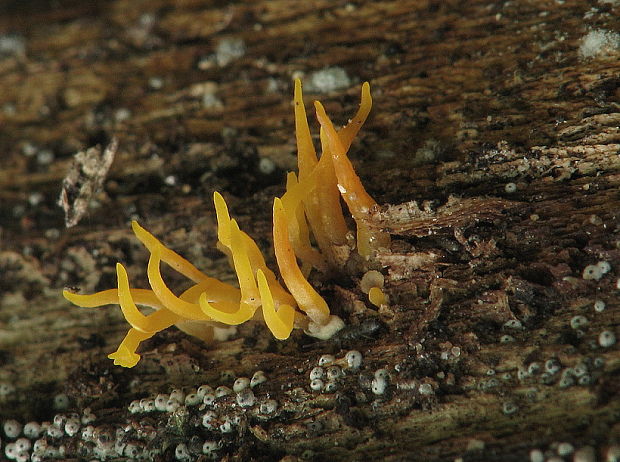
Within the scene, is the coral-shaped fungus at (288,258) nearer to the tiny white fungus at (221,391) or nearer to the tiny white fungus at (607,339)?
the tiny white fungus at (221,391)

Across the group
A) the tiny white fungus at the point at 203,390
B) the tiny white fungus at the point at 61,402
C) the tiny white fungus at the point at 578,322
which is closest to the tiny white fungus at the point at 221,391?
the tiny white fungus at the point at 203,390

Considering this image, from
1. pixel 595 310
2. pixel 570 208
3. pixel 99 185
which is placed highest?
pixel 99 185

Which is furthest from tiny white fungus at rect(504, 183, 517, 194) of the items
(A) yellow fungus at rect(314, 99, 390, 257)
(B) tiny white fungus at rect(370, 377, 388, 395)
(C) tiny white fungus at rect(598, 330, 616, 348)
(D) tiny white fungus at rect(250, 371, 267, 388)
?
(D) tiny white fungus at rect(250, 371, 267, 388)

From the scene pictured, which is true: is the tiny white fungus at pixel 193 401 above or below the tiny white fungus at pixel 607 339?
above

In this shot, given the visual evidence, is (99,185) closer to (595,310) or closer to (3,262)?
(3,262)

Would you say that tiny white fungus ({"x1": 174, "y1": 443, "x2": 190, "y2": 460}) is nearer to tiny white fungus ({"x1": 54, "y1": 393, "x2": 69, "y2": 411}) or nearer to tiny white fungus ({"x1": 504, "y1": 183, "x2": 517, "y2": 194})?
tiny white fungus ({"x1": 54, "y1": 393, "x2": 69, "y2": 411})

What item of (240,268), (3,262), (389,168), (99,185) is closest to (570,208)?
(389,168)
